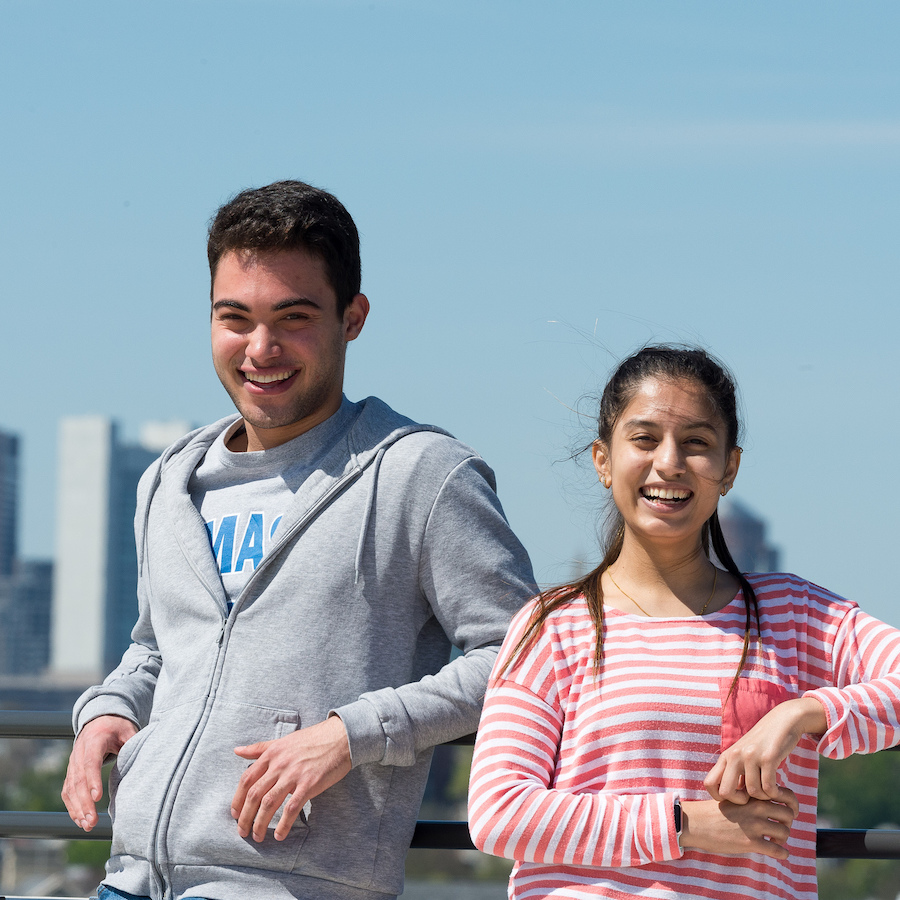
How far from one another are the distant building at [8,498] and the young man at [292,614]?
481 ft

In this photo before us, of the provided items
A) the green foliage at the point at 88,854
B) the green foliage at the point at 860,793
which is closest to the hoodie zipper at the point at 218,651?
the green foliage at the point at 860,793

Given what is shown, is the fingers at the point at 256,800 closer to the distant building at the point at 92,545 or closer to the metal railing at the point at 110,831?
the metal railing at the point at 110,831

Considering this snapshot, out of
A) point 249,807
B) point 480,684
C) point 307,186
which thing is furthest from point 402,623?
point 307,186

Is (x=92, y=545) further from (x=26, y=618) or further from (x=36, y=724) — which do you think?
(x=36, y=724)

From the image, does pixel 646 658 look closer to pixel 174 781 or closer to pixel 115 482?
pixel 174 781

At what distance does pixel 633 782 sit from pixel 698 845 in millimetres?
128

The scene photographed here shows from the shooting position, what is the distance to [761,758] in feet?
6.18

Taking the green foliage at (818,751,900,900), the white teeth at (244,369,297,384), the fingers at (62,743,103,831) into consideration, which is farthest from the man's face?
the green foliage at (818,751,900,900)

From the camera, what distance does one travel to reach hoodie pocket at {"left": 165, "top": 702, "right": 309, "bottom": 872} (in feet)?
7.39

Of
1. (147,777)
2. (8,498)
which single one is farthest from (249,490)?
(8,498)

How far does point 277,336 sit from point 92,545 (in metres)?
136

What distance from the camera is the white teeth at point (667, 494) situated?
2.14 metres

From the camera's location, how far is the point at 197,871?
89.7 inches

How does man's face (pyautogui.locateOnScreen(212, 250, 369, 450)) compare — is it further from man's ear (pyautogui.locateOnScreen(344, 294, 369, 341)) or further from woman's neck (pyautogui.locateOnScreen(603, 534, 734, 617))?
woman's neck (pyautogui.locateOnScreen(603, 534, 734, 617))
